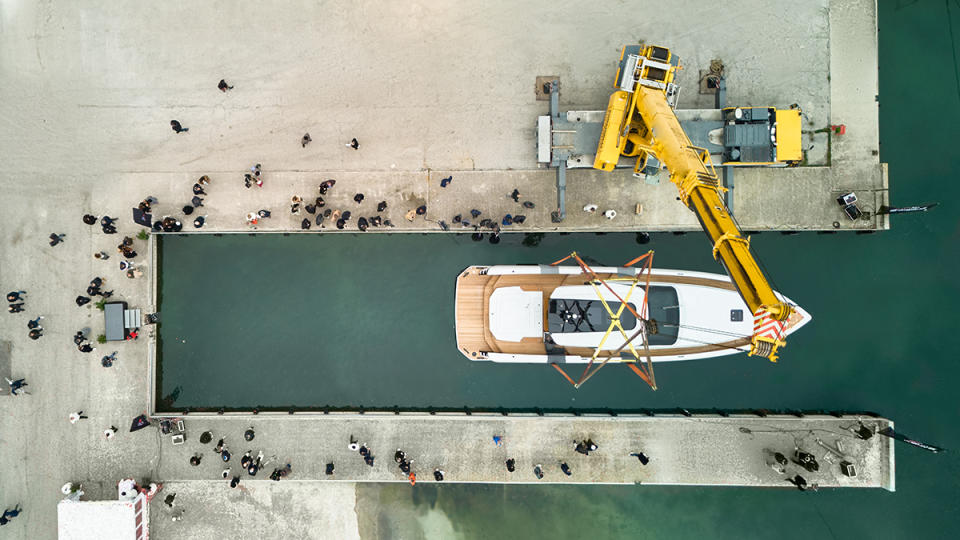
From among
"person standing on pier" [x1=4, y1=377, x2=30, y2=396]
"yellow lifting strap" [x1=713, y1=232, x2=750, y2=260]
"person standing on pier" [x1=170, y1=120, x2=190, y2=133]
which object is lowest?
"person standing on pier" [x1=4, y1=377, x2=30, y2=396]

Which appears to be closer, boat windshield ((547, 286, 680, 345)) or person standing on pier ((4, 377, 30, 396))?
boat windshield ((547, 286, 680, 345))

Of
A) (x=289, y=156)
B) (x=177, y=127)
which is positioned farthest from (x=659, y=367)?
(x=177, y=127)

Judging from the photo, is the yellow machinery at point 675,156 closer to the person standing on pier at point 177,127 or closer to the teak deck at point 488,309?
the teak deck at point 488,309

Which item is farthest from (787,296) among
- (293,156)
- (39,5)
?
(39,5)

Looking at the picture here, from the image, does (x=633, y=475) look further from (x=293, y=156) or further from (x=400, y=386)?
(x=293, y=156)

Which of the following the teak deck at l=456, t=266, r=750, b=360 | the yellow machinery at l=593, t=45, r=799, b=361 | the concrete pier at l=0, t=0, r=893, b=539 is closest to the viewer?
the yellow machinery at l=593, t=45, r=799, b=361

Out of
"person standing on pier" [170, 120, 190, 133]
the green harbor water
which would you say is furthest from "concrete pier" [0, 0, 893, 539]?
the green harbor water

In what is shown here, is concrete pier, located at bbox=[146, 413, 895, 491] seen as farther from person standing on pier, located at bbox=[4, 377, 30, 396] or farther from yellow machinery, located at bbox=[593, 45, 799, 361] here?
yellow machinery, located at bbox=[593, 45, 799, 361]
